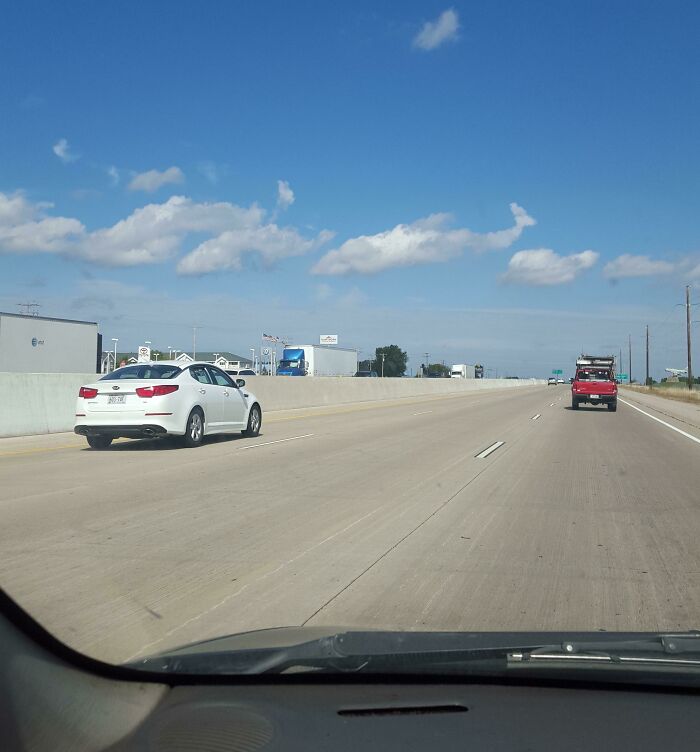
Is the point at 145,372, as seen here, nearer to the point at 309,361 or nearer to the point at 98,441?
the point at 98,441

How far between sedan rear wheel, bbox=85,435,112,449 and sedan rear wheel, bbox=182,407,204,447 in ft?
4.96

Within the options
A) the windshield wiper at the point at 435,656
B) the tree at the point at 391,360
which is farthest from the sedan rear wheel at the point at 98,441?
the tree at the point at 391,360

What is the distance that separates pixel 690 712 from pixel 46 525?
665 centimetres

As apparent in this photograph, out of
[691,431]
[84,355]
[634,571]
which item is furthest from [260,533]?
[84,355]

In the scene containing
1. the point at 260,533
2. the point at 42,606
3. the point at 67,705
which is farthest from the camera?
the point at 260,533

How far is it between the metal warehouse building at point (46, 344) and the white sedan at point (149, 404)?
123 feet

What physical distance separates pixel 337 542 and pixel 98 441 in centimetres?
960

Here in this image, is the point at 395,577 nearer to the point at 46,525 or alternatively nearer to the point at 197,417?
the point at 46,525

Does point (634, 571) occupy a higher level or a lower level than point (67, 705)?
lower

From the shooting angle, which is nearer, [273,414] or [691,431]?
[691,431]

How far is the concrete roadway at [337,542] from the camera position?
5418 mm

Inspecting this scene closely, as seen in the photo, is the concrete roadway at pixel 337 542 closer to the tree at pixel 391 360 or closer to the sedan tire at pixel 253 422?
the sedan tire at pixel 253 422

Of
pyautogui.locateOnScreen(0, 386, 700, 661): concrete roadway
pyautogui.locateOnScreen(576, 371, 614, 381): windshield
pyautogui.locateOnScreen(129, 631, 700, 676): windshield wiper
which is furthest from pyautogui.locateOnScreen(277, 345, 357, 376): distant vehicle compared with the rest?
pyautogui.locateOnScreen(129, 631, 700, 676): windshield wiper

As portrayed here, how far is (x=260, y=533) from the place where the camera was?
26.5ft
